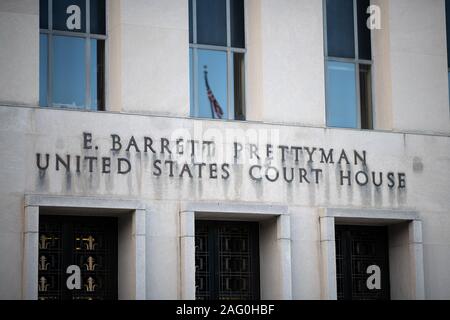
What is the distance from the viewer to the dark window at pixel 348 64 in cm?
2762

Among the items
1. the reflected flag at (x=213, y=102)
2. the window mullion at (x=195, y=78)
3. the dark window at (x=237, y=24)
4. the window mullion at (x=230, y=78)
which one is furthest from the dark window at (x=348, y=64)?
the window mullion at (x=195, y=78)

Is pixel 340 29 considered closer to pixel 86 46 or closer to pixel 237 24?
pixel 237 24

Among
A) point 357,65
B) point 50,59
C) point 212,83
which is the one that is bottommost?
point 212,83

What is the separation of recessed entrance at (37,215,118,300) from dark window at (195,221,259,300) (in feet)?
6.34

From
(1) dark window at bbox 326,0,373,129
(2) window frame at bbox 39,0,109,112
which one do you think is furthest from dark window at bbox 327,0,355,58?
(2) window frame at bbox 39,0,109,112

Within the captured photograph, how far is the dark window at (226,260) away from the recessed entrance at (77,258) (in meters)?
1.93

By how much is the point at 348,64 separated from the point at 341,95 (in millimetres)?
790

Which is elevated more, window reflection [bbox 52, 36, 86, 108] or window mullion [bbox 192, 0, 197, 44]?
window mullion [bbox 192, 0, 197, 44]

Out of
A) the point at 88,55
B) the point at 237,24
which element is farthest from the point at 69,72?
the point at 237,24

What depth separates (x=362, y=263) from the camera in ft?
89.3

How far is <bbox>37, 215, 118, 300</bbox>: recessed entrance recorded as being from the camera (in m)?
24.4

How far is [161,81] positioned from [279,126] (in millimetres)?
2922

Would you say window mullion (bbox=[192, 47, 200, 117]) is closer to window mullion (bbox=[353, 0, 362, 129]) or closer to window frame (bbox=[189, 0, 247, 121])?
window frame (bbox=[189, 0, 247, 121])
